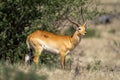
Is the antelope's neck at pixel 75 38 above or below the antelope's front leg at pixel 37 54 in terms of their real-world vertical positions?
above

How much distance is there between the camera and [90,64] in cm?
1930

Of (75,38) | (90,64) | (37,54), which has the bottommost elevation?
(90,64)

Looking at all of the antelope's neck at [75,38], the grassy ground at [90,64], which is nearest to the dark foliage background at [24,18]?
the antelope's neck at [75,38]

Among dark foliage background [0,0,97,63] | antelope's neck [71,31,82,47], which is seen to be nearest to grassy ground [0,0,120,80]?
antelope's neck [71,31,82,47]

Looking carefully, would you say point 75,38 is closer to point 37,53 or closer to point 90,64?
point 37,53

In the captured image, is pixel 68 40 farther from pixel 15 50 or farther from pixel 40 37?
pixel 15 50

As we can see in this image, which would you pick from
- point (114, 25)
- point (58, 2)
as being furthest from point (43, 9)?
point (114, 25)

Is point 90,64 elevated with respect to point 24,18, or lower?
lower

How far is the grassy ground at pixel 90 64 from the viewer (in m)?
10.3

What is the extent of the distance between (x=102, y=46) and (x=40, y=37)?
51.6 feet

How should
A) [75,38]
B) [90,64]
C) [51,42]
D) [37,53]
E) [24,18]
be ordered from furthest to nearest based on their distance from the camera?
[90,64]
[24,18]
[75,38]
[51,42]
[37,53]

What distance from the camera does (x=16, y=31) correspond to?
17234 mm

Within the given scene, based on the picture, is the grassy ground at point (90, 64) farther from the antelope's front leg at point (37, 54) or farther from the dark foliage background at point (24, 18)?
the dark foliage background at point (24, 18)

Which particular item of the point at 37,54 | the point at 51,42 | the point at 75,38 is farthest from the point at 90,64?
the point at 37,54
